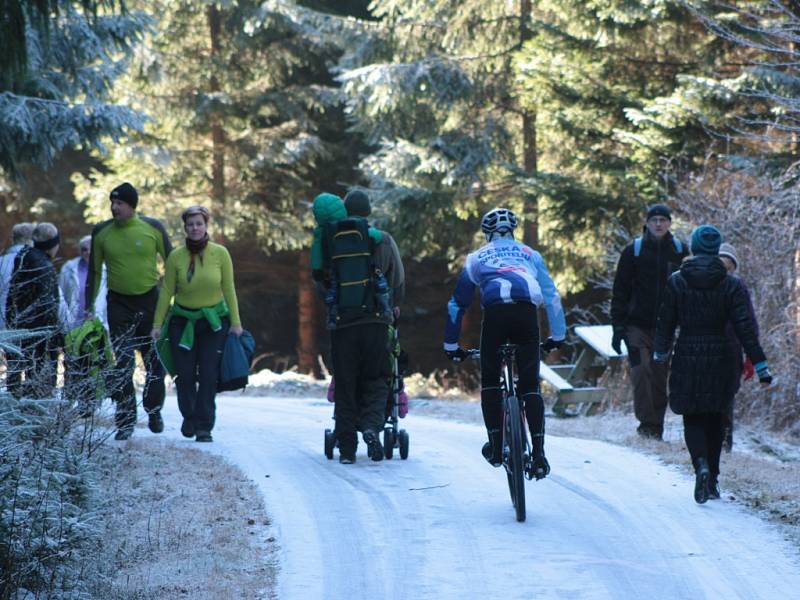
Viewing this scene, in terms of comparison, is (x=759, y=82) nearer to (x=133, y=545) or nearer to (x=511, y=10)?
(x=511, y=10)

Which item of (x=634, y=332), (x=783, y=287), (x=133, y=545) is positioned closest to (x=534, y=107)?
(x=783, y=287)

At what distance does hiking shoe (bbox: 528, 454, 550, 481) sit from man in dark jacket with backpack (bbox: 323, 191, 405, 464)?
211cm

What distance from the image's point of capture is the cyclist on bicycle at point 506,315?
24.9 feet

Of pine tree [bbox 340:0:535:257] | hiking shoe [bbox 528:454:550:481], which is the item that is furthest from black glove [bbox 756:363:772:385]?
pine tree [bbox 340:0:535:257]

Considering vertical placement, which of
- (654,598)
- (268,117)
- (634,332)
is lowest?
(654,598)

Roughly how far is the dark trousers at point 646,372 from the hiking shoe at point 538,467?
13.1 ft

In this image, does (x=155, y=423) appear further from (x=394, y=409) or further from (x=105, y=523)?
(x=105, y=523)

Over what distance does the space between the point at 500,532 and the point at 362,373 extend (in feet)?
8.52

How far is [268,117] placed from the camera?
2797cm

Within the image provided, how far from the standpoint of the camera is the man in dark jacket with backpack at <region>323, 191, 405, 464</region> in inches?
361

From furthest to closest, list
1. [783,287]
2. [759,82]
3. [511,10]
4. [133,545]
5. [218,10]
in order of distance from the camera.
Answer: [218,10]
[511,10]
[759,82]
[783,287]
[133,545]

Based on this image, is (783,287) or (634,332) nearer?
(634,332)

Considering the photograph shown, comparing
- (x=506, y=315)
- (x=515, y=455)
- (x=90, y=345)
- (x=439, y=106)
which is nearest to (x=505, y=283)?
(x=506, y=315)

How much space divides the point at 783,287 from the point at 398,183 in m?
9.50
